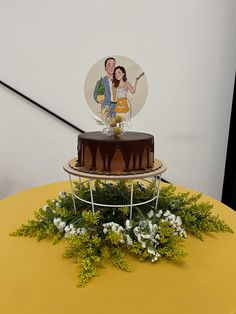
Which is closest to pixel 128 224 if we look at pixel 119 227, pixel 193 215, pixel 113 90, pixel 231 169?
pixel 119 227

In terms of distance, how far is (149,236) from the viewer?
83cm

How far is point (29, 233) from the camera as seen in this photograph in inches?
36.8

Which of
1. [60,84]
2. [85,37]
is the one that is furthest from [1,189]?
[85,37]

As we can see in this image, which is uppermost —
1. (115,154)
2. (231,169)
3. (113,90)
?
(113,90)

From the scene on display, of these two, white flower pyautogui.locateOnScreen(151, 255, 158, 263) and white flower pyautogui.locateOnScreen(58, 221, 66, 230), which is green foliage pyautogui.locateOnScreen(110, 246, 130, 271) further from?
white flower pyautogui.locateOnScreen(58, 221, 66, 230)

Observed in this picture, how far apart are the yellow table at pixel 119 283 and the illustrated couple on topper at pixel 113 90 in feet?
1.58

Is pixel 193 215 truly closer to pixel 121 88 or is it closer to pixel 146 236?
pixel 146 236

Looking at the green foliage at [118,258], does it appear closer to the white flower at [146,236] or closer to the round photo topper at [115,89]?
the white flower at [146,236]

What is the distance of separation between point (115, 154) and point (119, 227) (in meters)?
0.21

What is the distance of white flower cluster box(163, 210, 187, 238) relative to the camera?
0.90m

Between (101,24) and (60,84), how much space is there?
48 centimetres

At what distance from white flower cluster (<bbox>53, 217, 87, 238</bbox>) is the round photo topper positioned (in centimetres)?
33

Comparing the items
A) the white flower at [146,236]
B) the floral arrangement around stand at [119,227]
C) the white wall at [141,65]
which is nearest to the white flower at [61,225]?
the floral arrangement around stand at [119,227]

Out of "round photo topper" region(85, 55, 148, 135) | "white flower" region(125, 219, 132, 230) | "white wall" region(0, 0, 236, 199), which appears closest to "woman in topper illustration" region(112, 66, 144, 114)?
"round photo topper" region(85, 55, 148, 135)
